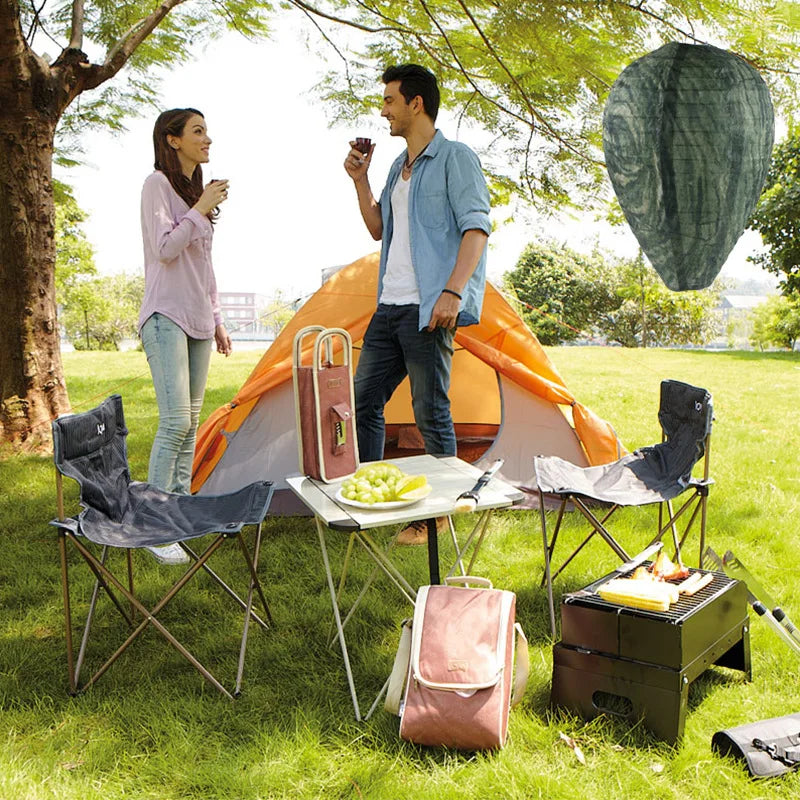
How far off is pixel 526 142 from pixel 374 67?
4.16ft

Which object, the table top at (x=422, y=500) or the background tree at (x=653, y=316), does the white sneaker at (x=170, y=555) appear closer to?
the table top at (x=422, y=500)

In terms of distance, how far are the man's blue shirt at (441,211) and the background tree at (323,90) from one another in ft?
3.97

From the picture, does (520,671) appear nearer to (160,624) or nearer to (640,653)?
(640,653)

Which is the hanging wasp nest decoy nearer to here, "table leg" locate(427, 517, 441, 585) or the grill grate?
the grill grate

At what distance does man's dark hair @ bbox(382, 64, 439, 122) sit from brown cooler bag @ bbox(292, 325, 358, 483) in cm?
99

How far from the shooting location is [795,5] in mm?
2613

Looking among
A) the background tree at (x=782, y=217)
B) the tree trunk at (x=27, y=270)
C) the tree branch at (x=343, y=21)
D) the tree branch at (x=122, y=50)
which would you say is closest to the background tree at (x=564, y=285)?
the background tree at (x=782, y=217)

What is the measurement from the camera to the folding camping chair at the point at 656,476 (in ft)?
8.60

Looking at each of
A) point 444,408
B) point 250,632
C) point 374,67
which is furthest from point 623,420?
point 250,632

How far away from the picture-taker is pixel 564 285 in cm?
2584

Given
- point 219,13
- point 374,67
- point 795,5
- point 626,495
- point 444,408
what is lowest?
point 626,495

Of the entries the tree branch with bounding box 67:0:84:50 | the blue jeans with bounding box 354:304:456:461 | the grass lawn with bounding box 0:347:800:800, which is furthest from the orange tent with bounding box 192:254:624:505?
the tree branch with bounding box 67:0:84:50

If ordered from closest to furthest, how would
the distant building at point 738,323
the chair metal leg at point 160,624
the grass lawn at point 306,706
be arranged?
the grass lawn at point 306,706 → the chair metal leg at point 160,624 → the distant building at point 738,323

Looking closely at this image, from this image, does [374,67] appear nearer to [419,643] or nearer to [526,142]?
[526,142]
